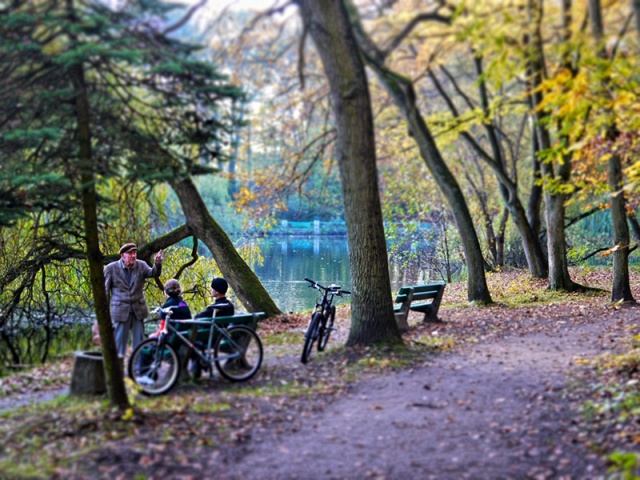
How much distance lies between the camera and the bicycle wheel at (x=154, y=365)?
702 centimetres

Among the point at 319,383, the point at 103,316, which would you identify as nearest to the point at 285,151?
the point at 319,383

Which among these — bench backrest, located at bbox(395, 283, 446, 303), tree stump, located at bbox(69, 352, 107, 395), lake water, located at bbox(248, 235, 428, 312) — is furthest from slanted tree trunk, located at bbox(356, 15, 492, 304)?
tree stump, located at bbox(69, 352, 107, 395)

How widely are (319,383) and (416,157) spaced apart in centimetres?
1313

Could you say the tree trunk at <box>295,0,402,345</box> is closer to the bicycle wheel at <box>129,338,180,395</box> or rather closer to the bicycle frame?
the bicycle frame

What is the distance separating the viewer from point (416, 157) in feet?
64.7

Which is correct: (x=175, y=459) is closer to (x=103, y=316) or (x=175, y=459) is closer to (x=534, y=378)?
(x=103, y=316)

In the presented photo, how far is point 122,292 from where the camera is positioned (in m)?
8.63

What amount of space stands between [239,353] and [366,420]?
2.15 metres

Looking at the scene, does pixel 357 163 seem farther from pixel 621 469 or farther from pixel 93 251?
pixel 621 469

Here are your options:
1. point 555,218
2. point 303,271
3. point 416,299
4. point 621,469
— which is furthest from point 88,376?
point 303,271

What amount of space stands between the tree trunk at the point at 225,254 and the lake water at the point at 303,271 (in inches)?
254

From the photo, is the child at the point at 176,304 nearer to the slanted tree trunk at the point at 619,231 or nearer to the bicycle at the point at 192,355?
the bicycle at the point at 192,355

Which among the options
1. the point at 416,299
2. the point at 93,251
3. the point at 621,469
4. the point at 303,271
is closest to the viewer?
the point at 621,469

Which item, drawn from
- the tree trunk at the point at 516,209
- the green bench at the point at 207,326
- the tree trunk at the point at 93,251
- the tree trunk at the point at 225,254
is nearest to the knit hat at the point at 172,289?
the green bench at the point at 207,326
